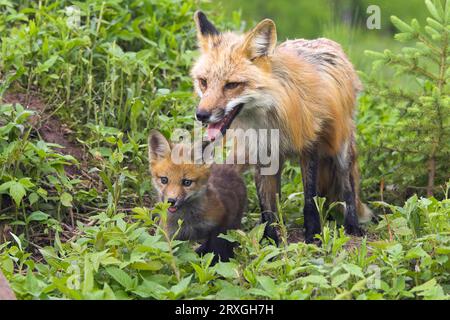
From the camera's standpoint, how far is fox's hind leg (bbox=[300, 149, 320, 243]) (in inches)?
291

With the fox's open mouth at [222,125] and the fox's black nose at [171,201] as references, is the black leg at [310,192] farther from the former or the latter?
the fox's black nose at [171,201]

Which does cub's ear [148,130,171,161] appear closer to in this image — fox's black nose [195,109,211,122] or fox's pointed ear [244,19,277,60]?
fox's black nose [195,109,211,122]

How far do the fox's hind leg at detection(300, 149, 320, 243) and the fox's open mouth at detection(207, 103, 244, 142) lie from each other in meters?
0.85

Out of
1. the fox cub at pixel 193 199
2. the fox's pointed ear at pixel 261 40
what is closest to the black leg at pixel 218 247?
the fox cub at pixel 193 199

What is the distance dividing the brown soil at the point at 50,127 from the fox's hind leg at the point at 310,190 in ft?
6.53

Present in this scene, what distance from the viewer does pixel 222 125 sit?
6750 millimetres

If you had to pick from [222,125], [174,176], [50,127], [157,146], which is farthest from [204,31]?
[50,127]

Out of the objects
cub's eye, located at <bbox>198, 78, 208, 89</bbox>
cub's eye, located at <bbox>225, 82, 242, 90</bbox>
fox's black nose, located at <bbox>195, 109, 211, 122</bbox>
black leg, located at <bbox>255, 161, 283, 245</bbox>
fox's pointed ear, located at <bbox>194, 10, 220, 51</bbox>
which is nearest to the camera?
fox's black nose, located at <bbox>195, 109, 211, 122</bbox>

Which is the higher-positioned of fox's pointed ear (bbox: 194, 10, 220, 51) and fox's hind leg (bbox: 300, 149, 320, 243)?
fox's pointed ear (bbox: 194, 10, 220, 51)

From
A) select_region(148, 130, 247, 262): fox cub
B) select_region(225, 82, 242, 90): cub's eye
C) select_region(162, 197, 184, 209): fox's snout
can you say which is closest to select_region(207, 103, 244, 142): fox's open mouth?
select_region(225, 82, 242, 90): cub's eye

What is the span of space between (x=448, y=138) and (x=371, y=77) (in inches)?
36.6
